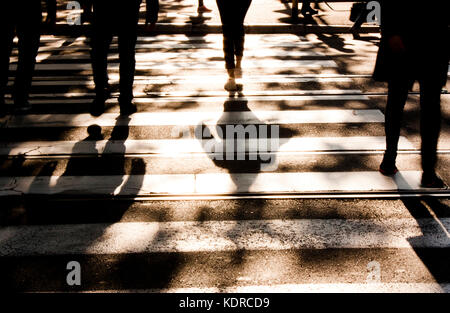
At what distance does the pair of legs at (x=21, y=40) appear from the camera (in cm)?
563

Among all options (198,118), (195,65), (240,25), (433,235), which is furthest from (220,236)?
(195,65)

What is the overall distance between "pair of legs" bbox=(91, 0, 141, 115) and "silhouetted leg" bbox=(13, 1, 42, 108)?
0.70 metres

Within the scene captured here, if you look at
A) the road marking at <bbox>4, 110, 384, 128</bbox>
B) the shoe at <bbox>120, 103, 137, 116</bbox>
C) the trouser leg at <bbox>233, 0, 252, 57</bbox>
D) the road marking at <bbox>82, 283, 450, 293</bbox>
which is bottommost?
the road marking at <bbox>82, 283, 450, 293</bbox>

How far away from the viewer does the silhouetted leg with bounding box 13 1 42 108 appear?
5762 millimetres

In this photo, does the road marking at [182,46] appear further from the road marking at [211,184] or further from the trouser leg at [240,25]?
the road marking at [211,184]

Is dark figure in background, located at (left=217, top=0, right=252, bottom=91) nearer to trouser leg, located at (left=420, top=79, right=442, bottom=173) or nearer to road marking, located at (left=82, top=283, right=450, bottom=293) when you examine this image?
trouser leg, located at (left=420, top=79, right=442, bottom=173)

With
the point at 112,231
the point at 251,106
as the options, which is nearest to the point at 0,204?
the point at 112,231

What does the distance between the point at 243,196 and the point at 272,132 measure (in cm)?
154

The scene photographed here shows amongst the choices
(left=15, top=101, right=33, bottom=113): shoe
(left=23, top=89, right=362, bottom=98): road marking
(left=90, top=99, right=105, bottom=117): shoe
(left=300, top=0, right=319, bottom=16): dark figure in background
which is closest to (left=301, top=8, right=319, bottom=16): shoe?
(left=300, top=0, right=319, bottom=16): dark figure in background

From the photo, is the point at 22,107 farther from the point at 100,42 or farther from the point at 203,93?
the point at 203,93
